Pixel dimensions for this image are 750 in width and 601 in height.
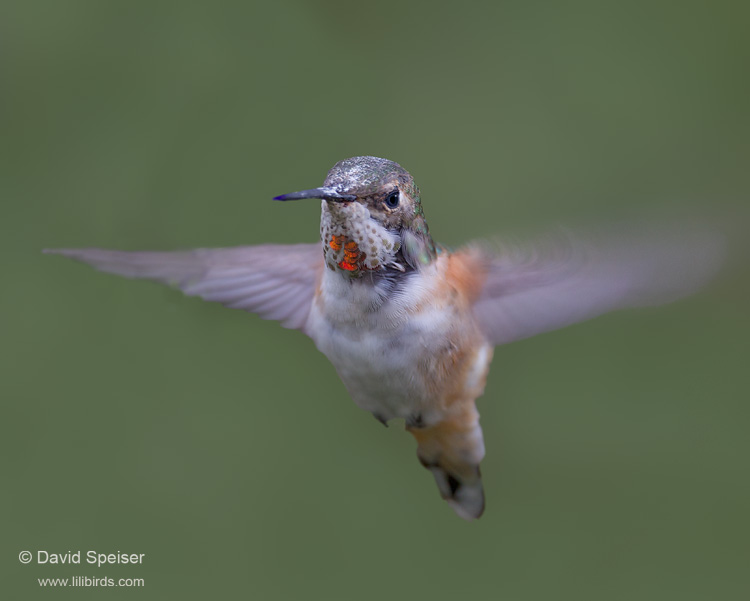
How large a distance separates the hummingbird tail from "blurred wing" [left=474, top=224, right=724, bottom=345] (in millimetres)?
191

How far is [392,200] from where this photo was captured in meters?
0.96

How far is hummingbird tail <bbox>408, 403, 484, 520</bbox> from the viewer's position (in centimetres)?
131

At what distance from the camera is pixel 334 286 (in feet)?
3.44

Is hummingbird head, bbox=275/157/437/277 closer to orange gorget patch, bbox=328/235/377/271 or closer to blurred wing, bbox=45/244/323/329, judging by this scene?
orange gorget patch, bbox=328/235/377/271

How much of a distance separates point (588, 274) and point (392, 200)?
28cm

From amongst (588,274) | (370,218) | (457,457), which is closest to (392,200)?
(370,218)

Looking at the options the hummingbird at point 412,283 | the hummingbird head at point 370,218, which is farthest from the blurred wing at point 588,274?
the hummingbird head at point 370,218

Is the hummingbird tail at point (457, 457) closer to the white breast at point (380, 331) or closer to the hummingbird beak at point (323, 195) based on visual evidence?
the white breast at point (380, 331)

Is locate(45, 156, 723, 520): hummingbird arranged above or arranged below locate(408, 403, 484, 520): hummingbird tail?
above

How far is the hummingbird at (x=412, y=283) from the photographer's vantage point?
0.98 meters

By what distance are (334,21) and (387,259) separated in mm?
1366

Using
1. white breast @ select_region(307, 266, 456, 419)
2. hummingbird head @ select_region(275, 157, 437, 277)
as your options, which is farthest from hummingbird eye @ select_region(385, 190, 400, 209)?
white breast @ select_region(307, 266, 456, 419)

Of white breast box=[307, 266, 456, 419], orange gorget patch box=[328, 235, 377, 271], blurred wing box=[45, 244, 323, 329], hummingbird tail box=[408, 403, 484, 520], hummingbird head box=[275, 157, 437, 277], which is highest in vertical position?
blurred wing box=[45, 244, 323, 329]

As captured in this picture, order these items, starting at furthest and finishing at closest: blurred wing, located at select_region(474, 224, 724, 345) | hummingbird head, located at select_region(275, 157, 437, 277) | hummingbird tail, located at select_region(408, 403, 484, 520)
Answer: hummingbird tail, located at select_region(408, 403, 484, 520) → blurred wing, located at select_region(474, 224, 724, 345) → hummingbird head, located at select_region(275, 157, 437, 277)
